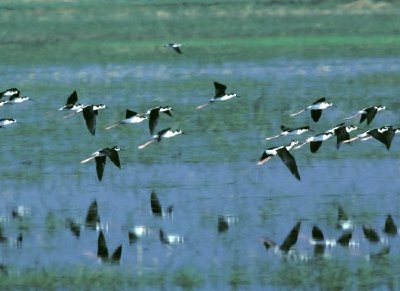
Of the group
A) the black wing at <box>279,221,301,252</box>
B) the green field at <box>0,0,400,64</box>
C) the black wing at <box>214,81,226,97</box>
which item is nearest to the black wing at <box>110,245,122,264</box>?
the black wing at <box>279,221,301,252</box>

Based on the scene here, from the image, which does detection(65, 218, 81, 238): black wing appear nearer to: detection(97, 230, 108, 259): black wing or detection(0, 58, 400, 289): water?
detection(0, 58, 400, 289): water

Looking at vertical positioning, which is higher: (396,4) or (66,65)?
(396,4)

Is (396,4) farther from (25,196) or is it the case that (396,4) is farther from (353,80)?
(25,196)

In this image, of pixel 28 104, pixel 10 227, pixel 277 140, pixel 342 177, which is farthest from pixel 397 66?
pixel 10 227

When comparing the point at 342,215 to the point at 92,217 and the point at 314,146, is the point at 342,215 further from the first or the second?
the point at 314,146

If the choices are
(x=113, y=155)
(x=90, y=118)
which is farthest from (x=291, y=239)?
(x=90, y=118)

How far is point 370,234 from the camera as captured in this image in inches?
709

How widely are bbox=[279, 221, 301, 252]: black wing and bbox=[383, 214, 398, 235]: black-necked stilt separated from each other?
106 cm

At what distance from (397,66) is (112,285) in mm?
23338

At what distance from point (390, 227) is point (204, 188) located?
3609 millimetres

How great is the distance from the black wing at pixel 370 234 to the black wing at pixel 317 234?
1.74ft

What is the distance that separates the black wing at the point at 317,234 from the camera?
1784cm

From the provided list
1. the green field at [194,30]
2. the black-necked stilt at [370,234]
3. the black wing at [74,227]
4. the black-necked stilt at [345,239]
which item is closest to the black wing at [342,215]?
the black-necked stilt at [370,234]

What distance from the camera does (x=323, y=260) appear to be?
55.1ft
